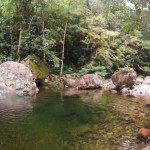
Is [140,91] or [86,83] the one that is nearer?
[140,91]

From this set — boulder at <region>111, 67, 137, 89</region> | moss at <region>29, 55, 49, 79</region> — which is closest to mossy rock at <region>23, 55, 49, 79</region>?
moss at <region>29, 55, 49, 79</region>

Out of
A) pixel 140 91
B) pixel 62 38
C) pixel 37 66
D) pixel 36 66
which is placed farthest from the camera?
pixel 62 38

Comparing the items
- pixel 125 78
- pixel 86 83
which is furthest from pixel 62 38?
pixel 125 78

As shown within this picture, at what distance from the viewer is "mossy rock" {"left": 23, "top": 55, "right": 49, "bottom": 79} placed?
2383 centimetres

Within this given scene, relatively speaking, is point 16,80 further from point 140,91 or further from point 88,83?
point 140,91

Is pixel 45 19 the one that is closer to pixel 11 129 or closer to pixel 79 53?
pixel 79 53

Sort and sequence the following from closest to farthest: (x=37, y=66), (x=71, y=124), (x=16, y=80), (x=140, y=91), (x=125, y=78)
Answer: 1. (x=71, y=124)
2. (x=16, y=80)
3. (x=140, y=91)
4. (x=37, y=66)
5. (x=125, y=78)

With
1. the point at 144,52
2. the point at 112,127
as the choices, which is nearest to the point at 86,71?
the point at 144,52

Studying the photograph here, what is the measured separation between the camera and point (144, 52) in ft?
122

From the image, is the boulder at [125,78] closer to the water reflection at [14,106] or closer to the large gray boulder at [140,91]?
the large gray boulder at [140,91]

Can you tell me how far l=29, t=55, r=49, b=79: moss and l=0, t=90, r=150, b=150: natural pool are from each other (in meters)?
5.12

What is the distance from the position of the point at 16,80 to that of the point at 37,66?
4.17m

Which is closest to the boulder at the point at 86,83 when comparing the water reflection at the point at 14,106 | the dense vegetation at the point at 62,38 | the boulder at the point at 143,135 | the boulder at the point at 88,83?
the boulder at the point at 88,83

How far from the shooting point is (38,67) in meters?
24.8
